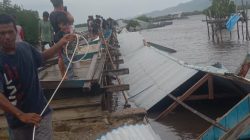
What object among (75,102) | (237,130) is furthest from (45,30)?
(237,130)

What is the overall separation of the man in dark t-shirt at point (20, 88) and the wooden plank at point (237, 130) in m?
4.53

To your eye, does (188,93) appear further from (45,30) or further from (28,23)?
(28,23)

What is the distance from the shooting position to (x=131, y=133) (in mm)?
6504

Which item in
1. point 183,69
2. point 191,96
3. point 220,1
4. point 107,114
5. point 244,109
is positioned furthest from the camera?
point 220,1

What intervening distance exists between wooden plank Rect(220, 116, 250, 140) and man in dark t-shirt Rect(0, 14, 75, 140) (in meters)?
4.53

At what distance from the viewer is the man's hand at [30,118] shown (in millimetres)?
3516

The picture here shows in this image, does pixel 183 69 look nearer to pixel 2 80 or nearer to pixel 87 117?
pixel 87 117

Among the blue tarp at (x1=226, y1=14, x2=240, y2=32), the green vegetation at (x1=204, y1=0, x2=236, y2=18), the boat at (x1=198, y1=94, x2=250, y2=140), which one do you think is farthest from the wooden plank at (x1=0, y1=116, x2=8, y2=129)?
the green vegetation at (x1=204, y1=0, x2=236, y2=18)

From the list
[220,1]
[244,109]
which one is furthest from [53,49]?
[220,1]

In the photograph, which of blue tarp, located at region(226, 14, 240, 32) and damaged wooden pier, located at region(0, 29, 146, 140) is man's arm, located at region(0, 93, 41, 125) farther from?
blue tarp, located at region(226, 14, 240, 32)

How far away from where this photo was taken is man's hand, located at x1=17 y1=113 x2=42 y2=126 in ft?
11.5

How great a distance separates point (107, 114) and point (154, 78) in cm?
854

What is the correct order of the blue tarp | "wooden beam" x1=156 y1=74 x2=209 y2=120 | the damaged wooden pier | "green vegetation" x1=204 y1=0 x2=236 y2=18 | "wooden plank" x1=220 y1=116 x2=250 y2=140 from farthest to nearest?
"green vegetation" x1=204 y1=0 x2=236 y2=18 → the blue tarp → "wooden beam" x1=156 y1=74 x2=209 y2=120 → "wooden plank" x1=220 y1=116 x2=250 y2=140 → the damaged wooden pier

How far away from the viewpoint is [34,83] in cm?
382
